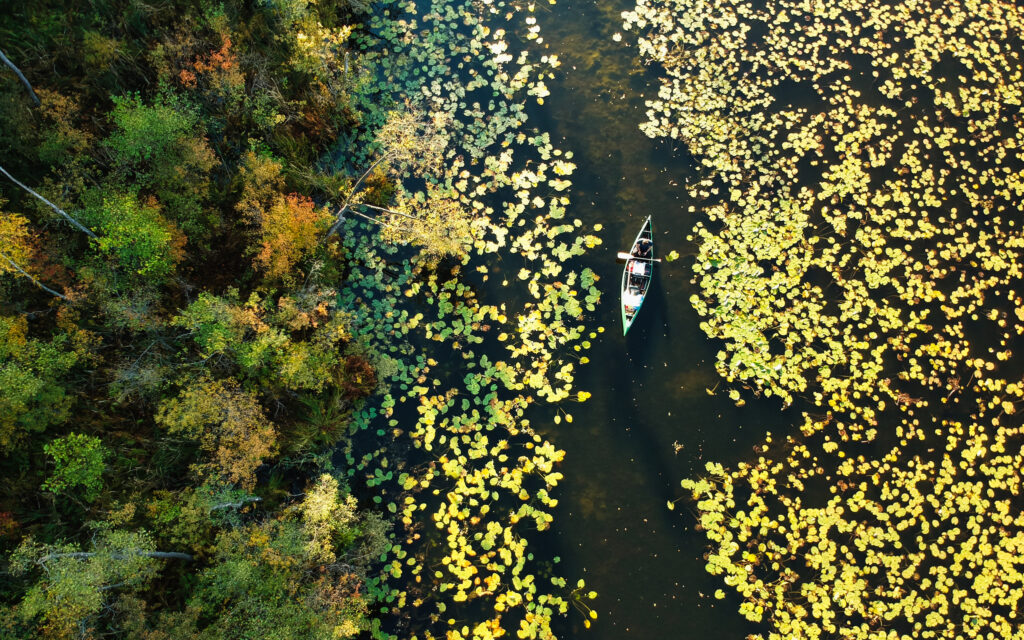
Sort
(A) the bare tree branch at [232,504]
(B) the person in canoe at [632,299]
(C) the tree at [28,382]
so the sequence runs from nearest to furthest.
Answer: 1. (C) the tree at [28,382]
2. (A) the bare tree branch at [232,504]
3. (B) the person in canoe at [632,299]

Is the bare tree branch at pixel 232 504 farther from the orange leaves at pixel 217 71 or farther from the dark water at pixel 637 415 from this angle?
the orange leaves at pixel 217 71

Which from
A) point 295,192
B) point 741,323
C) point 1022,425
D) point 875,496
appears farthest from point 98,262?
point 1022,425

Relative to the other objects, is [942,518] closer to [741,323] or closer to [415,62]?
[741,323]

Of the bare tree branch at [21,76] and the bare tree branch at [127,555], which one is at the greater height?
the bare tree branch at [21,76]

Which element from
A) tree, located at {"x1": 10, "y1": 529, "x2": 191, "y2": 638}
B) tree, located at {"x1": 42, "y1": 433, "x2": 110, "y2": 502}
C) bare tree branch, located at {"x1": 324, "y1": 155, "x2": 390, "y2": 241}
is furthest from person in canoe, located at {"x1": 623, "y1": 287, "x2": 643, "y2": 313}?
tree, located at {"x1": 42, "y1": 433, "x2": 110, "y2": 502}

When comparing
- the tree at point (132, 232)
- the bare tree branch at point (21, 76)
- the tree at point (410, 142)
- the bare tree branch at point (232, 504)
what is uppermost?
the tree at point (410, 142)

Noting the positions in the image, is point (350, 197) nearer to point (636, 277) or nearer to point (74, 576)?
point (636, 277)

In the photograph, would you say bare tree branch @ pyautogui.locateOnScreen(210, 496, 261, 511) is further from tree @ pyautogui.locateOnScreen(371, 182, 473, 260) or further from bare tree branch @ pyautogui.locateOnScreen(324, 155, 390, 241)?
tree @ pyautogui.locateOnScreen(371, 182, 473, 260)

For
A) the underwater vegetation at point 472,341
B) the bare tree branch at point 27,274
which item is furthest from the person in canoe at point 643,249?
the bare tree branch at point 27,274
